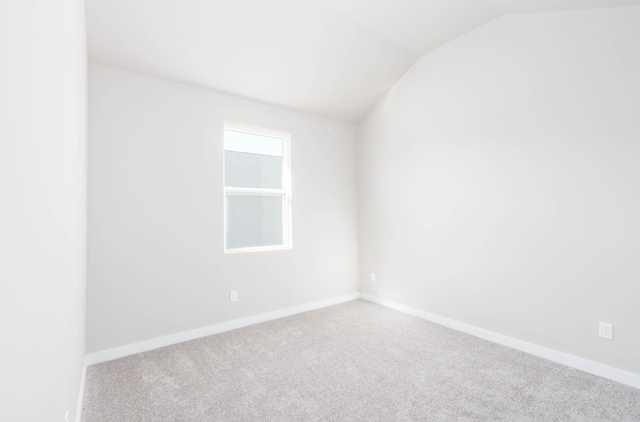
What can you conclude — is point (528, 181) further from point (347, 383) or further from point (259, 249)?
point (259, 249)

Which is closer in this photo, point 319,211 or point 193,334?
point 193,334

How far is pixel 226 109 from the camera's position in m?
3.25

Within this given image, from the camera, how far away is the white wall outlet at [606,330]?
7.30ft

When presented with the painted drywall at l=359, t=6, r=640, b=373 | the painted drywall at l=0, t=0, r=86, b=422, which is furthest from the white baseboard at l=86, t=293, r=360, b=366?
the painted drywall at l=0, t=0, r=86, b=422

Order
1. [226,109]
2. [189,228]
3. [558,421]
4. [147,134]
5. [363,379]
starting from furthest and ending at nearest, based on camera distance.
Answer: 1. [226,109]
2. [189,228]
3. [147,134]
4. [363,379]
5. [558,421]

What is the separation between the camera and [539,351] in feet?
8.43

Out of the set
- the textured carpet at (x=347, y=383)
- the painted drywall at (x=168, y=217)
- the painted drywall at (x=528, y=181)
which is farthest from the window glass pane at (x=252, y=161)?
the textured carpet at (x=347, y=383)

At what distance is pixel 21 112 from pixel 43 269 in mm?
467

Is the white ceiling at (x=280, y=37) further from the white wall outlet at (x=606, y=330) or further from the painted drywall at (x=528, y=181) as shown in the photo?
the white wall outlet at (x=606, y=330)

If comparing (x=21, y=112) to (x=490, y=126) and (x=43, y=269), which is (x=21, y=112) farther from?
(x=490, y=126)

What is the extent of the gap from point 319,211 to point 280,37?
6.64 feet

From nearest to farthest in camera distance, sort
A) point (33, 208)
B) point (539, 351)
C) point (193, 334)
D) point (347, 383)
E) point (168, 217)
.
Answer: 1. point (33, 208)
2. point (347, 383)
3. point (539, 351)
4. point (168, 217)
5. point (193, 334)

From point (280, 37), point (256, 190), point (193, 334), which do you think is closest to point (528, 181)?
point (280, 37)

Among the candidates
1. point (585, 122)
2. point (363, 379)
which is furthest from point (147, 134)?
point (585, 122)
